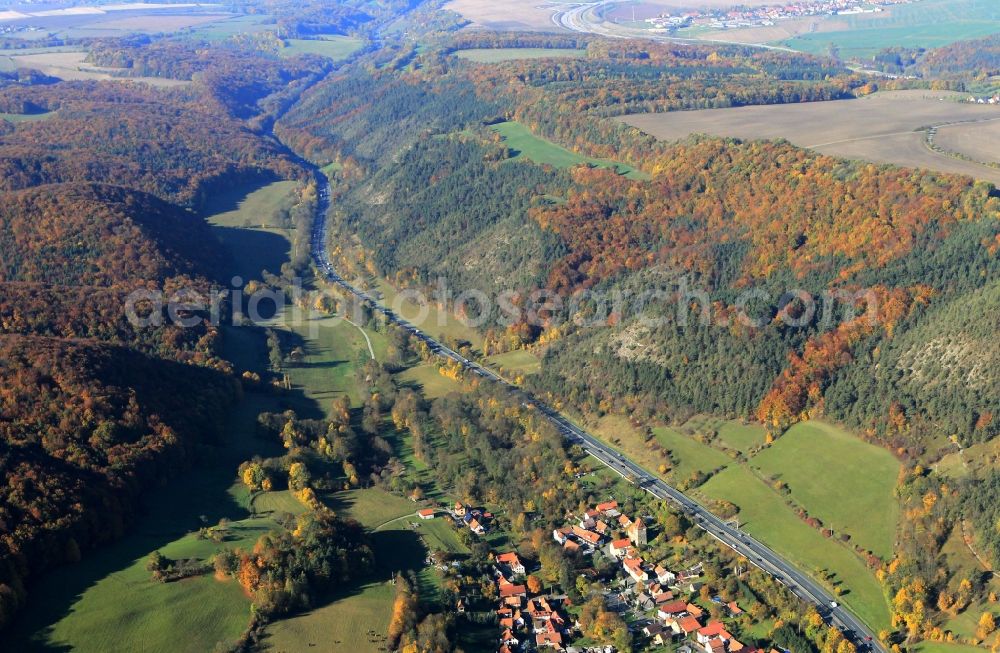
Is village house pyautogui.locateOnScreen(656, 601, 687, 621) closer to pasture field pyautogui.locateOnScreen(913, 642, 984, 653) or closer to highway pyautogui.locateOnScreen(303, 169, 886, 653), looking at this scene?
highway pyautogui.locateOnScreen(303, 169, 886, 653)

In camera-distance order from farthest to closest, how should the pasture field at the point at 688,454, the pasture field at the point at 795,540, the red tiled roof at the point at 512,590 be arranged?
1. the pasture field at the point at 688,454
2. the red tiled roof at the point at 512,590
3. the pasture field at the point at 795,540

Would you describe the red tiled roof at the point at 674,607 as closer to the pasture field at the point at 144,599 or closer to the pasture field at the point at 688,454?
the pasture field at the point at 688,454

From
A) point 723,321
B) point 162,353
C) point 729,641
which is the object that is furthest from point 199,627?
point 723,321

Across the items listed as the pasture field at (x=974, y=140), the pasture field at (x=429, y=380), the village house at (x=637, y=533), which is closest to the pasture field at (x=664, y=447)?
the village house at (x=637, y=533)

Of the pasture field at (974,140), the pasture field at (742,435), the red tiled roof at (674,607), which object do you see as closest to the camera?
the red tiled roof at (674,607)

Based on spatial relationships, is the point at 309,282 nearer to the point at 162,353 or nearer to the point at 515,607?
the point at 162,353

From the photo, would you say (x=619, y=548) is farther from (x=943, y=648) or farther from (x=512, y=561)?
(x=943, y=648)
